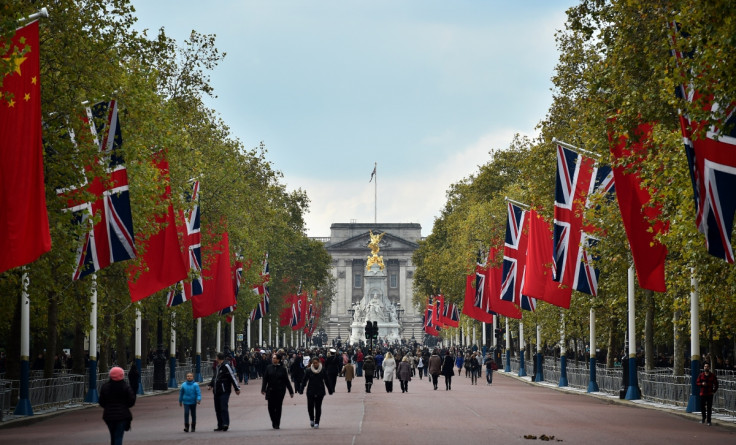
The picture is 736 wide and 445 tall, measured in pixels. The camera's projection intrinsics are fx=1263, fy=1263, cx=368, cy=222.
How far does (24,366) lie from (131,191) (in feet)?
19.7

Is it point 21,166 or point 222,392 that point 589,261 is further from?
point 21,166

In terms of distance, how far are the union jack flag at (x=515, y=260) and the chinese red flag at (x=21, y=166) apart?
95.5ft

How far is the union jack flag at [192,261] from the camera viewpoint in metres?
46.0

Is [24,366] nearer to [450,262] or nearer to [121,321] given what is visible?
[121,321]

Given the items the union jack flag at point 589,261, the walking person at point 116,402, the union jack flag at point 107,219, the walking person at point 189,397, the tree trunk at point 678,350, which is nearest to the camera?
the walking person at point 116,402

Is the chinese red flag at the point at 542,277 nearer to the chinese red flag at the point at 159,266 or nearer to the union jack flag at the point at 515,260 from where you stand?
the union jack flag at the point at 515,260

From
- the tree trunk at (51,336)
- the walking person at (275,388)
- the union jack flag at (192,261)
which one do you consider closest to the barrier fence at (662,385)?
the walking person at (275,388)

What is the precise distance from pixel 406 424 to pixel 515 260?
22.0 meters

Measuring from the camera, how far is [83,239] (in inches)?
1216

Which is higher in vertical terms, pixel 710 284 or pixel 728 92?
pixel 728 92

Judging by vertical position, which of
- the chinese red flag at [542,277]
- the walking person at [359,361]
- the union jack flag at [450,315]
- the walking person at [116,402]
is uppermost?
the chinese red flag at [542,277]

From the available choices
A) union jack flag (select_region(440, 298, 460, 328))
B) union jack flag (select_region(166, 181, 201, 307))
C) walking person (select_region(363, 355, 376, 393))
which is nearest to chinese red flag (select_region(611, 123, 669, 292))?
union jack flag (select_region(166, 181, 201, 307))

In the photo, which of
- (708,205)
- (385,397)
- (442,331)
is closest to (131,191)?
(385,397)

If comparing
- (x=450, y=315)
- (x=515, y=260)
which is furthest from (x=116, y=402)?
(x=450, y=315)
